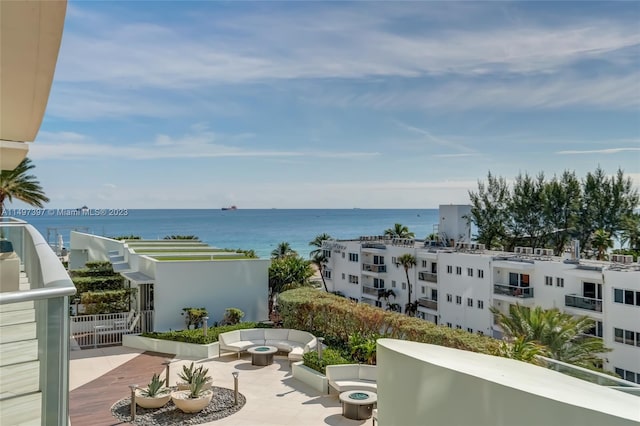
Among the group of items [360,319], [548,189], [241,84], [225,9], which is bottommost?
[360,319]

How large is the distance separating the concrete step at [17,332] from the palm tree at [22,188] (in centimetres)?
2772

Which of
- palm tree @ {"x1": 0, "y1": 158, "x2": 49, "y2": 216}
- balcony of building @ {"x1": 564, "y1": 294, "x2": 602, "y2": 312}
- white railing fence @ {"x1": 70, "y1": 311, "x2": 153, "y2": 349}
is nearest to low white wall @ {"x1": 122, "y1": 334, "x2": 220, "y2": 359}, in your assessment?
white railing fence @ {"x1": 70, "y1": 311, "x2": 153, "y2": 349}

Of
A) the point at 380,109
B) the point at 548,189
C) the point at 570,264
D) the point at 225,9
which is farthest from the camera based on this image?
the point at 548,189

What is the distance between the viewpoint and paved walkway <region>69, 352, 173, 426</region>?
42.9 ft

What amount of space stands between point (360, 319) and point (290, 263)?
37.2ft

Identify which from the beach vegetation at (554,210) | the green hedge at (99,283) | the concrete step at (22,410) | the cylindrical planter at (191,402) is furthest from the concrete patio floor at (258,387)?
the beach vegetation at (554,210)

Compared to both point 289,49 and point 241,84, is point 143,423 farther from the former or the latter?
point 241,84

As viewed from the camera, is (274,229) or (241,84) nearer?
(241,84)

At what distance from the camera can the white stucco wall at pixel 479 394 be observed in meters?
4.75

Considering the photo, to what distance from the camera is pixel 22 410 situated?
2.32 meters

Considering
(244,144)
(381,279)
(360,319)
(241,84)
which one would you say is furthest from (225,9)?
(244,144)

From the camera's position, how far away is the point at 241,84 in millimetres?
37688

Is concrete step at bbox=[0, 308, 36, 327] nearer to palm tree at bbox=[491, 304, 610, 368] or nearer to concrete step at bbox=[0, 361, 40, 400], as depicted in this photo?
concrete step at bbox=[0, 361, 40, 400]

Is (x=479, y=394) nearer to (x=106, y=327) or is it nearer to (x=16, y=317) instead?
(x=16, y=317)
